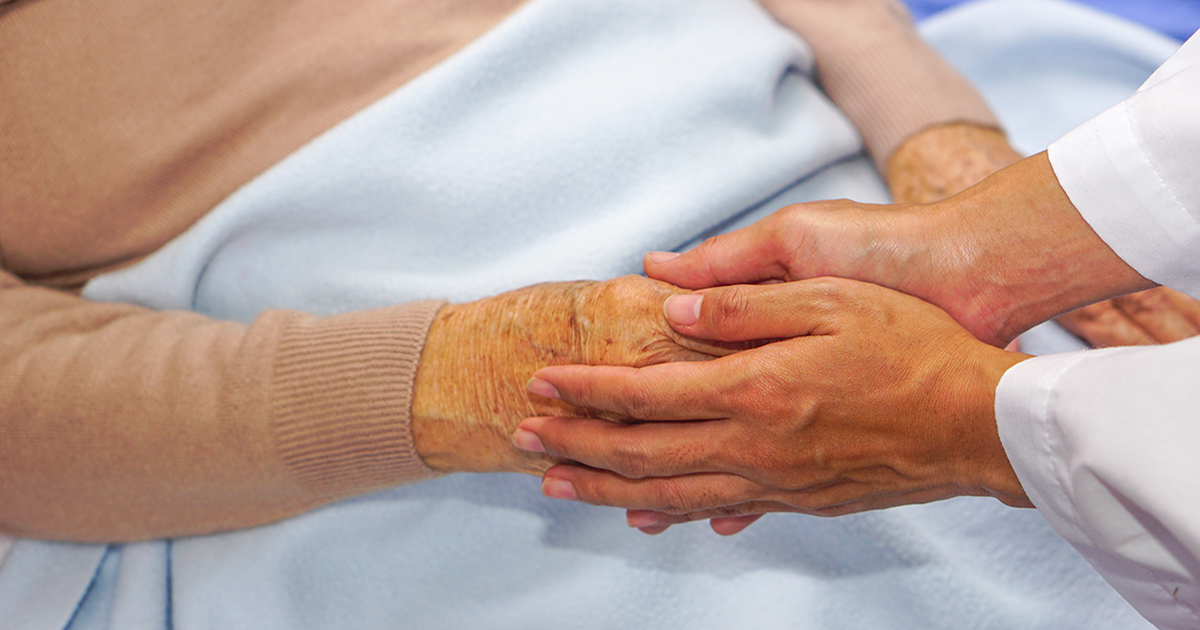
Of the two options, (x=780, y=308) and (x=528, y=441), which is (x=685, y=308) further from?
(x=528, y=441)

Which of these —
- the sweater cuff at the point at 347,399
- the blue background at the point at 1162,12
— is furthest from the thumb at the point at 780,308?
the blue background at the point at 1162,12

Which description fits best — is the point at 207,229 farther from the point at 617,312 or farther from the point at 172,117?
the point at 617,312

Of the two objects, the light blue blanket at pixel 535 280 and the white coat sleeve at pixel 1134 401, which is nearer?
the white coat sleeve at pixel 1134 401

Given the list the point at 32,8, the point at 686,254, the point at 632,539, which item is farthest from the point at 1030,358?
the point at 32,8

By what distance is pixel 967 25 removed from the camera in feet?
4.91

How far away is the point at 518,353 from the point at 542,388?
0.23 ft

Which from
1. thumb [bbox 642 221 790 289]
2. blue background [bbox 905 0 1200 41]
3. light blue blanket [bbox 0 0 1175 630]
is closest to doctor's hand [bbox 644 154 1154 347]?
thumb [bbox 642 221 790 289]

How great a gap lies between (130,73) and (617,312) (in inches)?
30.0

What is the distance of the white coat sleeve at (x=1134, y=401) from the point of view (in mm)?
541

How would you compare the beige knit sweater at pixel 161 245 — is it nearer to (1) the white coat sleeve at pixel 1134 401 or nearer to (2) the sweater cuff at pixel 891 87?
(2) the sweater cuff at pixel 891 87

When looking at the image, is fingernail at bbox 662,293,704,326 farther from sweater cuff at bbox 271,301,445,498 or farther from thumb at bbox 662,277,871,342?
sweater cuff at bbox 271,301,445,498

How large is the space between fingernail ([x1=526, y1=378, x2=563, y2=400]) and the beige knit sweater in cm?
16

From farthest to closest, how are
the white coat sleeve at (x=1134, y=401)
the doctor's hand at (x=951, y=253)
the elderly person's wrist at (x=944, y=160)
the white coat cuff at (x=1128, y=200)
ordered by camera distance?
the elderly person's wrist at (x=944, y=160), the doctor's hand at (x=951, y=253), the white coat cuff at (x=1128, y=200), the white coat sleeve at (x=1134, y=401)

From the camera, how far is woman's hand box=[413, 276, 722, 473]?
0.84 metres
